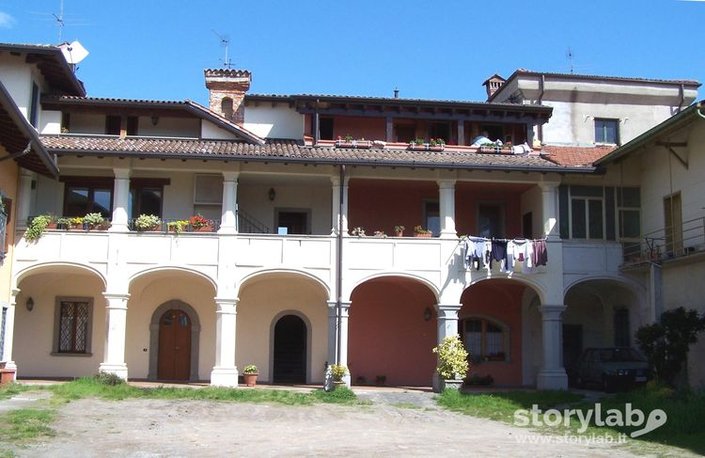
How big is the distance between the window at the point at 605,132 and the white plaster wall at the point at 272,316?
12546mm

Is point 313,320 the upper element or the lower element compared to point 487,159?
lower

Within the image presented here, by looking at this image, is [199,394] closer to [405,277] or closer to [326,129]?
[405,277]

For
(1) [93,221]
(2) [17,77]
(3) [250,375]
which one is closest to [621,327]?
(3) [250,375]

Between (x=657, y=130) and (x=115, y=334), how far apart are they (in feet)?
51.0

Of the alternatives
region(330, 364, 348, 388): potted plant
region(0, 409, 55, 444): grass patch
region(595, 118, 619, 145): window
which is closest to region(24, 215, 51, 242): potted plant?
region(0, 409, 55, 444): grass patch

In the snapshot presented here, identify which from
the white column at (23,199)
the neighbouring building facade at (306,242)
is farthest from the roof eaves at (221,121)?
the white column at (23,199)

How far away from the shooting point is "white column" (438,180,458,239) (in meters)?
23.5

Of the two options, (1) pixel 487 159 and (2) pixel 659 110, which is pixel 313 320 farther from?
(2) pixel 659 110

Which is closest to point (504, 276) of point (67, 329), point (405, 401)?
point (405, 401)

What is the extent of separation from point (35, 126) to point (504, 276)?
1455cm

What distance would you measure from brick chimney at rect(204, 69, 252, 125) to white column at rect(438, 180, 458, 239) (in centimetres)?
806

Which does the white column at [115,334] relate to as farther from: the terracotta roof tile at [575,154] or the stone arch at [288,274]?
the terracotta roof tile at [575,154]

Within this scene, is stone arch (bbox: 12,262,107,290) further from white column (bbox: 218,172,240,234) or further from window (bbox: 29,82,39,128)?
window (bbox: 29,82,39,128)

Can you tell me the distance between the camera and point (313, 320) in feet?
82.6
